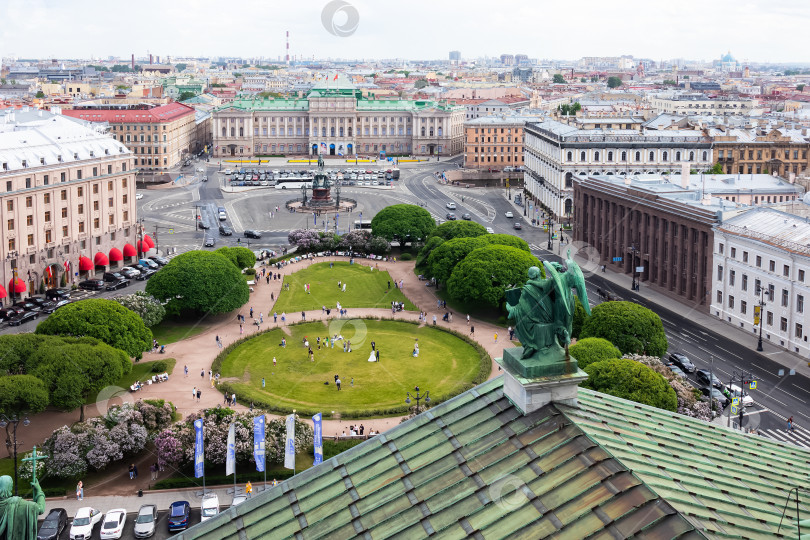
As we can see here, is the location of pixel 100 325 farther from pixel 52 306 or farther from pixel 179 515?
Answer: pixel 52 306

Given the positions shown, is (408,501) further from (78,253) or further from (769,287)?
(78,253)

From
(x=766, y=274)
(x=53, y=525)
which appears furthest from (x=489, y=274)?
(x=53, y=525)

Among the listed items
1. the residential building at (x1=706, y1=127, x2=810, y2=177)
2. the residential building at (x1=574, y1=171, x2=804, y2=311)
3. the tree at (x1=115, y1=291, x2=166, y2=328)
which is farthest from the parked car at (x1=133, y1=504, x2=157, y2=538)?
the residential building at (x1=706, y1=127, x2=810, y2=177)

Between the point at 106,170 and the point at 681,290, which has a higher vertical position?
the point at 106,170

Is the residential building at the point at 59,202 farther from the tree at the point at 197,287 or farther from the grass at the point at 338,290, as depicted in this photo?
the grass at the point at 338,290

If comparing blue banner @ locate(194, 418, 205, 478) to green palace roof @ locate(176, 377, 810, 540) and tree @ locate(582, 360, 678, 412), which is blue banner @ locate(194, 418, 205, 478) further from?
green palace roof @ locate(176, 377, 810, 540)

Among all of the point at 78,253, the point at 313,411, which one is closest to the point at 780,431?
the point at 313,411
